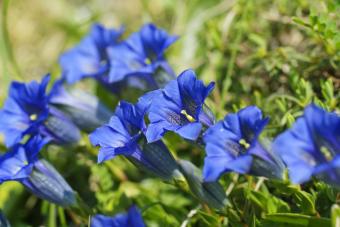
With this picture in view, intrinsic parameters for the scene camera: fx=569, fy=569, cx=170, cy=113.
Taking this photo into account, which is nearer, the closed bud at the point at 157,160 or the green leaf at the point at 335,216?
the green leaf at the point at 335,216

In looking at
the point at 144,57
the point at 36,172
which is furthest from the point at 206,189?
the point at 144,57

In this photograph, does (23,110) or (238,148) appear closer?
(238,148)

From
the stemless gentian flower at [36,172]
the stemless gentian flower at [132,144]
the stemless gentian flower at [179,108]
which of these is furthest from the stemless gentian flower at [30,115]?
the stemless gentian flower at [179,108]

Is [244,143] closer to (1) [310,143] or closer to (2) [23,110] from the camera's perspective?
(1) [310,143]

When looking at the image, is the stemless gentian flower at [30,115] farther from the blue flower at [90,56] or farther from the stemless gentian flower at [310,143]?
the stemless gentian flower at [310,143]

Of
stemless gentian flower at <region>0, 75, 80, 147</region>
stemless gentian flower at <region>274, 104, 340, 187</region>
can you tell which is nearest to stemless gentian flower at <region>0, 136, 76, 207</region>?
stemless gentian flower at <region>0, 75, 80, 147</region>

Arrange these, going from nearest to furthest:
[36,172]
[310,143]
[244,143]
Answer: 1. [310,143]
2. [244,143]
3. [36,172]

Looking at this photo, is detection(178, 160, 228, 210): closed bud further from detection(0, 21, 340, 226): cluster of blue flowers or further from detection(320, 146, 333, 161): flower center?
detection(320, 146, 333, 161): flower center
